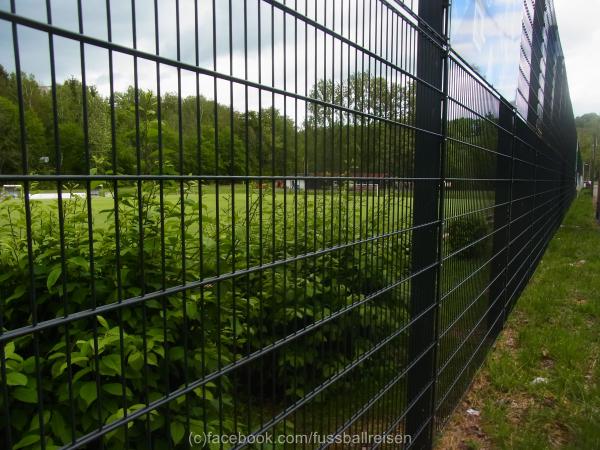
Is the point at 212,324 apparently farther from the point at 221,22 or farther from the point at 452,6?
the point at 452,6

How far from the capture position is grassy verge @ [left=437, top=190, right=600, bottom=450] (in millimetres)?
3321

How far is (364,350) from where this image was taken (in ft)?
7.42

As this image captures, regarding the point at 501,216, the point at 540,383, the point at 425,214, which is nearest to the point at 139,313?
the point at 425,214

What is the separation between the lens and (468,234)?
3447 mm

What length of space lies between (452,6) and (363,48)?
3.92 feet

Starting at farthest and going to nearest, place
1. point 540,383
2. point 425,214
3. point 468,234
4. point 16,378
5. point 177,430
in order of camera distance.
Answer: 1. point 540,383
2. point 468,234
3. point 425,214
4. point 177,430
5. point 16,378

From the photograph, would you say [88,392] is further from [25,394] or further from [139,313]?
[139,313]

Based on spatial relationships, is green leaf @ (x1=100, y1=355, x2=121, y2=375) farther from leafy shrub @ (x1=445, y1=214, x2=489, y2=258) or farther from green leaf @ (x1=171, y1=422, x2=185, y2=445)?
leafy shrub @ (x1=445, y1=214, x2=489, y2=258)

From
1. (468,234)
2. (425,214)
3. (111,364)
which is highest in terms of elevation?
(425,214)

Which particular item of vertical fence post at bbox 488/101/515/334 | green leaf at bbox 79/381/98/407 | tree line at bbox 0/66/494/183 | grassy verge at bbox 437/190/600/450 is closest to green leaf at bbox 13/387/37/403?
green leaf at bbox 79/381/98/407

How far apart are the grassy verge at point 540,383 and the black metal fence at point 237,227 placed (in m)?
0.32

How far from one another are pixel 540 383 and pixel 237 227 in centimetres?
326

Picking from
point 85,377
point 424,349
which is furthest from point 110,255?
point 424,349

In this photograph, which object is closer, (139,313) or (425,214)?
(139,313)
